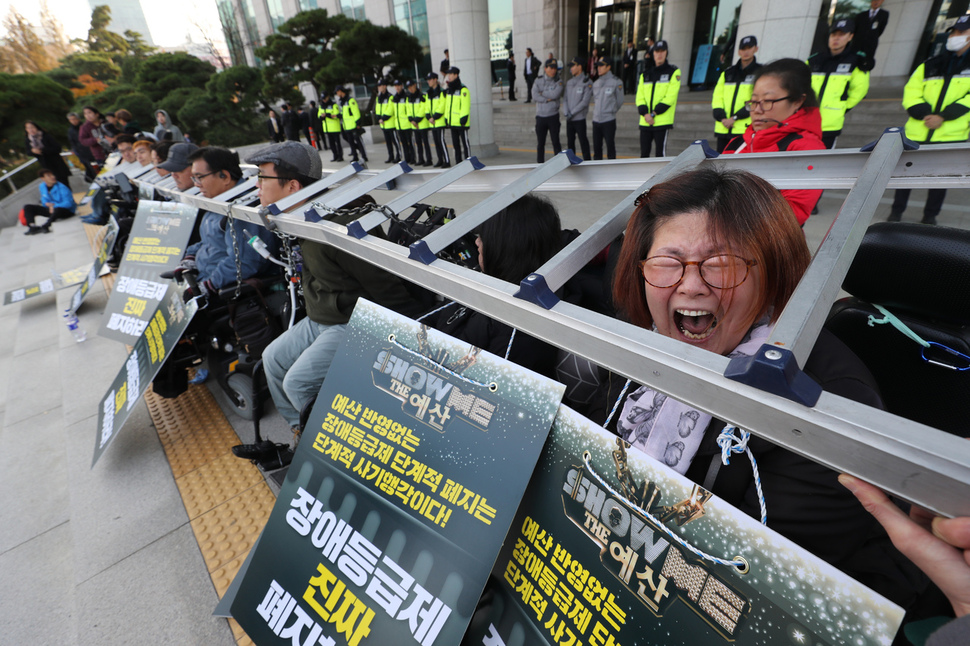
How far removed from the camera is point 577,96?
7.40 metres

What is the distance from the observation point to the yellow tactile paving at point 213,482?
2.11m

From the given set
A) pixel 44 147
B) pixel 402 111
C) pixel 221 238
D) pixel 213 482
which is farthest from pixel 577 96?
pixel 44 147

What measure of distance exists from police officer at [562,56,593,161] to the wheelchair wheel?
5979 mm

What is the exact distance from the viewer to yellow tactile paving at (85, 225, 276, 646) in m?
2.11

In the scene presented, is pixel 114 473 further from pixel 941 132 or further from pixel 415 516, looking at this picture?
pixel 941 132

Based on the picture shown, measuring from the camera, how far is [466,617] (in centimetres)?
102

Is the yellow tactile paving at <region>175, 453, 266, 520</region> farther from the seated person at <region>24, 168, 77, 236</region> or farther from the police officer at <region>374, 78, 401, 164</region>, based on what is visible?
the seated person at <region>24, 168, 77, 236</region>

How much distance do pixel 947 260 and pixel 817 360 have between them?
66 centimetres

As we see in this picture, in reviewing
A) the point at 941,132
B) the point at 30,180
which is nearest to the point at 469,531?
the point at 941,132

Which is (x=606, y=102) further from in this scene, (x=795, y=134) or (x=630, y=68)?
(x=630, y=68)

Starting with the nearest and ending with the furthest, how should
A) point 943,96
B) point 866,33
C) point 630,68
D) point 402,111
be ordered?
1. point 943,96
2. point 866,33
3. point 402,111
4. point 630,68

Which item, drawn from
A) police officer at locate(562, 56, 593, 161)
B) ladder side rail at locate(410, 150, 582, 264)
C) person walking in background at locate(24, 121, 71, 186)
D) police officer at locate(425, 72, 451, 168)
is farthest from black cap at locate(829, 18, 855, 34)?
person walking in background at locate(24, 121, 71, 186)

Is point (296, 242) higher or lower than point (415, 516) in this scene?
higher

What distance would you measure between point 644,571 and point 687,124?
985 cm
